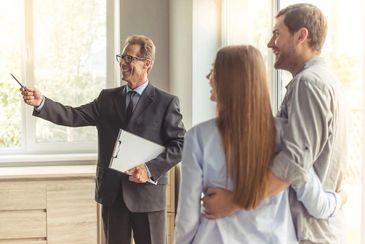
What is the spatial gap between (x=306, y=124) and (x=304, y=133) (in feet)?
0.08

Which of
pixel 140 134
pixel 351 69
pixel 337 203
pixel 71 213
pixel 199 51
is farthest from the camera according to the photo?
pixel 71 213

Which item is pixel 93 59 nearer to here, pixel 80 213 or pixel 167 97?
pixel 80 213

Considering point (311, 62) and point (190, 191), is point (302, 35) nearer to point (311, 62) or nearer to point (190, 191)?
point (311, 62)

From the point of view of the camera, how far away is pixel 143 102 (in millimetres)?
2252

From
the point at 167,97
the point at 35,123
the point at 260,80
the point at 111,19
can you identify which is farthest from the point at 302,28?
the point at 35,123

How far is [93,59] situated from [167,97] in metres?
1.70

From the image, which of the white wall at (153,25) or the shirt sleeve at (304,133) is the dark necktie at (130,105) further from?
the white wall at (153,25)

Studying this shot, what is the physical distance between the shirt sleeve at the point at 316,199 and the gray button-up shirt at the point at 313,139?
0.10 feet

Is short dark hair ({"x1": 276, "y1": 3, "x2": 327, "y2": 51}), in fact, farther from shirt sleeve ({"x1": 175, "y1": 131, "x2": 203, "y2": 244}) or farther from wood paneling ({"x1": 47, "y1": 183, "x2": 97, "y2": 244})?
wood paneling ({"x1": 47, "y1": 183, "x2": 97, "y2": 244})

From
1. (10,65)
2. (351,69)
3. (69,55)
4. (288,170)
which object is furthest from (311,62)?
(10,65)

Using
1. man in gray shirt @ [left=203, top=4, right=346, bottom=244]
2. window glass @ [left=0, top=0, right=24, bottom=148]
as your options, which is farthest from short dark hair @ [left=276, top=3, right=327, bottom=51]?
window glass @ [left=0, top=0, right=24, bottom=148]

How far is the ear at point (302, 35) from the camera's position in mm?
1428

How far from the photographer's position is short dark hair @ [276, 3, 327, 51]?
1.42m

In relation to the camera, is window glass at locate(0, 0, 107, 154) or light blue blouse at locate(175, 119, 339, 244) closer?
light blue blouse at locate(175, 119, 339, 244)
